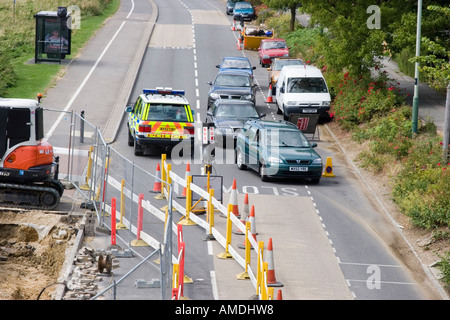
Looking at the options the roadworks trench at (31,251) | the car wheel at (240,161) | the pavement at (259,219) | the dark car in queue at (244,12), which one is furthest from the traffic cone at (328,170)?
the dark car in queue at (244,12)

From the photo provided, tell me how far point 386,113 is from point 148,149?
29.0 feet

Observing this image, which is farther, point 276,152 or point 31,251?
point 276,152

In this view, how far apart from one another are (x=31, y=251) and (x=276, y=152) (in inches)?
345

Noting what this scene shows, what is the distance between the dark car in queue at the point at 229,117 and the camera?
96.5 feet

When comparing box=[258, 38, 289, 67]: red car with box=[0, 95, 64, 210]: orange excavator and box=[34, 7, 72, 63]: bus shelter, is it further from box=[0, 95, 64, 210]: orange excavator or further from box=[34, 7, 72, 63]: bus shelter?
box=[0, 95, 64, 210]: orange excavator

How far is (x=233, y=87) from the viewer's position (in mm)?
36156

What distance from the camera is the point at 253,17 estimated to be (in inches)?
2687

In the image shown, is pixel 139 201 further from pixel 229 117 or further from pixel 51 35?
pixel 51 35

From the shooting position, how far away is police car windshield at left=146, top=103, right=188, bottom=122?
1101 inches

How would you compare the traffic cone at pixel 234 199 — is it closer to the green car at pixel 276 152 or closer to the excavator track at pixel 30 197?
the green car at pixel 276 152

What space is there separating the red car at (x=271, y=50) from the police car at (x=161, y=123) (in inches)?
788

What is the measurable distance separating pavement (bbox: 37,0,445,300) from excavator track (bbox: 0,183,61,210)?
23.5 inches

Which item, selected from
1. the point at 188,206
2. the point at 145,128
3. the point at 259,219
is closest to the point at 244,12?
the point at 145,128

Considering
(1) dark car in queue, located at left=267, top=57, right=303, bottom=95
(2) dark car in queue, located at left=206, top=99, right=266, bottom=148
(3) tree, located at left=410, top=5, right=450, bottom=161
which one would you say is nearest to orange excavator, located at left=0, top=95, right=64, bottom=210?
(2) dark car in queue, located at left=206, top=99, right=266, bottom=148
